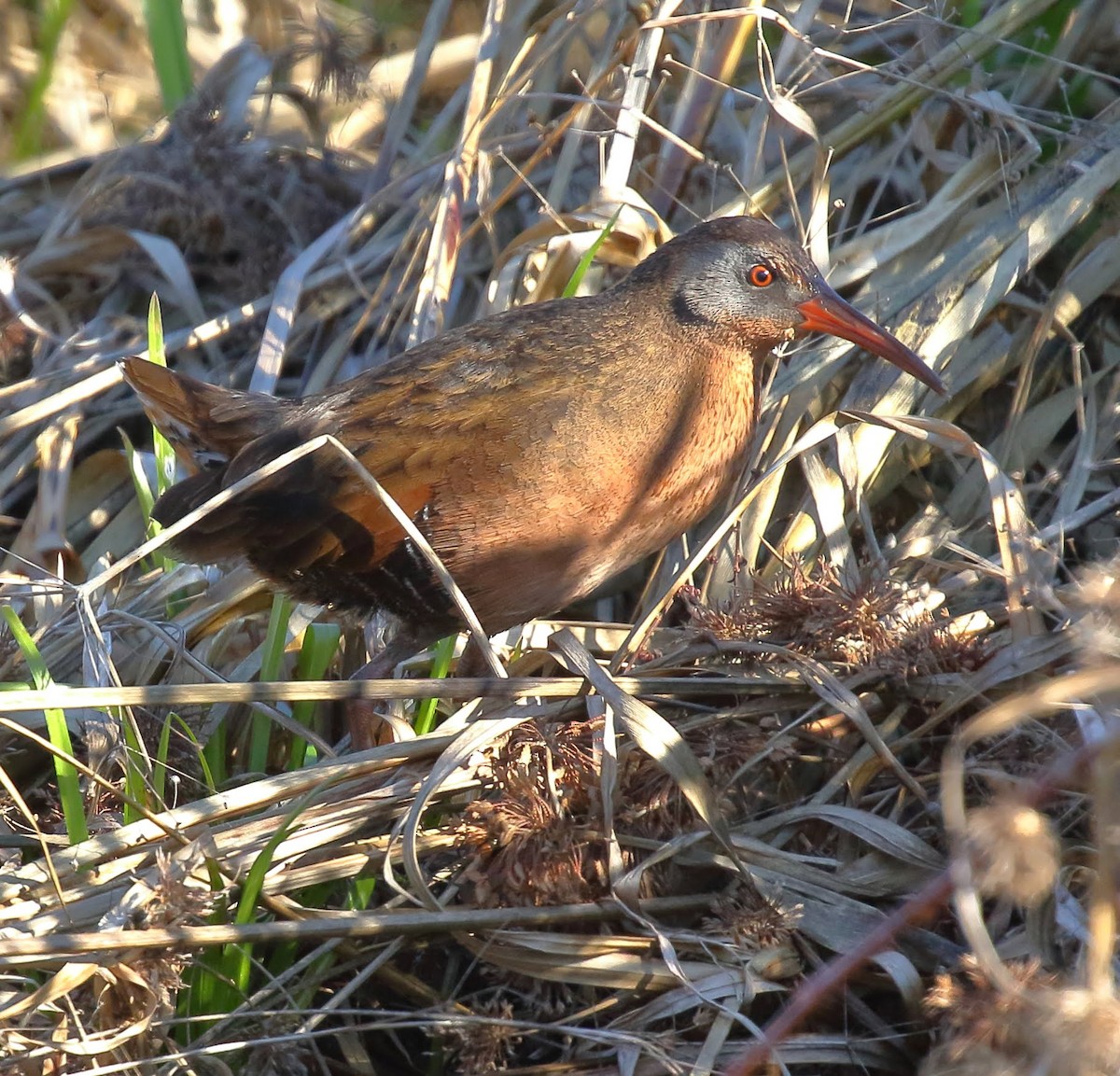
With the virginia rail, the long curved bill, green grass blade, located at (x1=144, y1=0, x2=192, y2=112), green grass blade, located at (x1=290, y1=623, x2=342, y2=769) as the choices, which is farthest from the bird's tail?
green grass blade, located at (x1=144, y1=0, x2=192, y2=112)

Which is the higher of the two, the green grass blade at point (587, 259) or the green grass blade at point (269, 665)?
the green grass blade at point (587, 259)

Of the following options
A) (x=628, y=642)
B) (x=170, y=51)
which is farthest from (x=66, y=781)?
(x=170, y=51)

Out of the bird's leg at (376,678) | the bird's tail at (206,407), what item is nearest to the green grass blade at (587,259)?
the bird's tail at (206,407)

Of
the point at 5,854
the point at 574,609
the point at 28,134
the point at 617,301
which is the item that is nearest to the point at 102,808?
the point at 5,854

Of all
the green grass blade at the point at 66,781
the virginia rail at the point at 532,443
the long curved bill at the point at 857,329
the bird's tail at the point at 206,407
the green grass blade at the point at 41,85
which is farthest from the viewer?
the green grass blade at the point at 41,85

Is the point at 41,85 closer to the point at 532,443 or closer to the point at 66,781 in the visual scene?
the point at 532,443

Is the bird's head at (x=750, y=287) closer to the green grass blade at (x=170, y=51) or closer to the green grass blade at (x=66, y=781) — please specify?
the green grass blade at (x=66, y=781)
